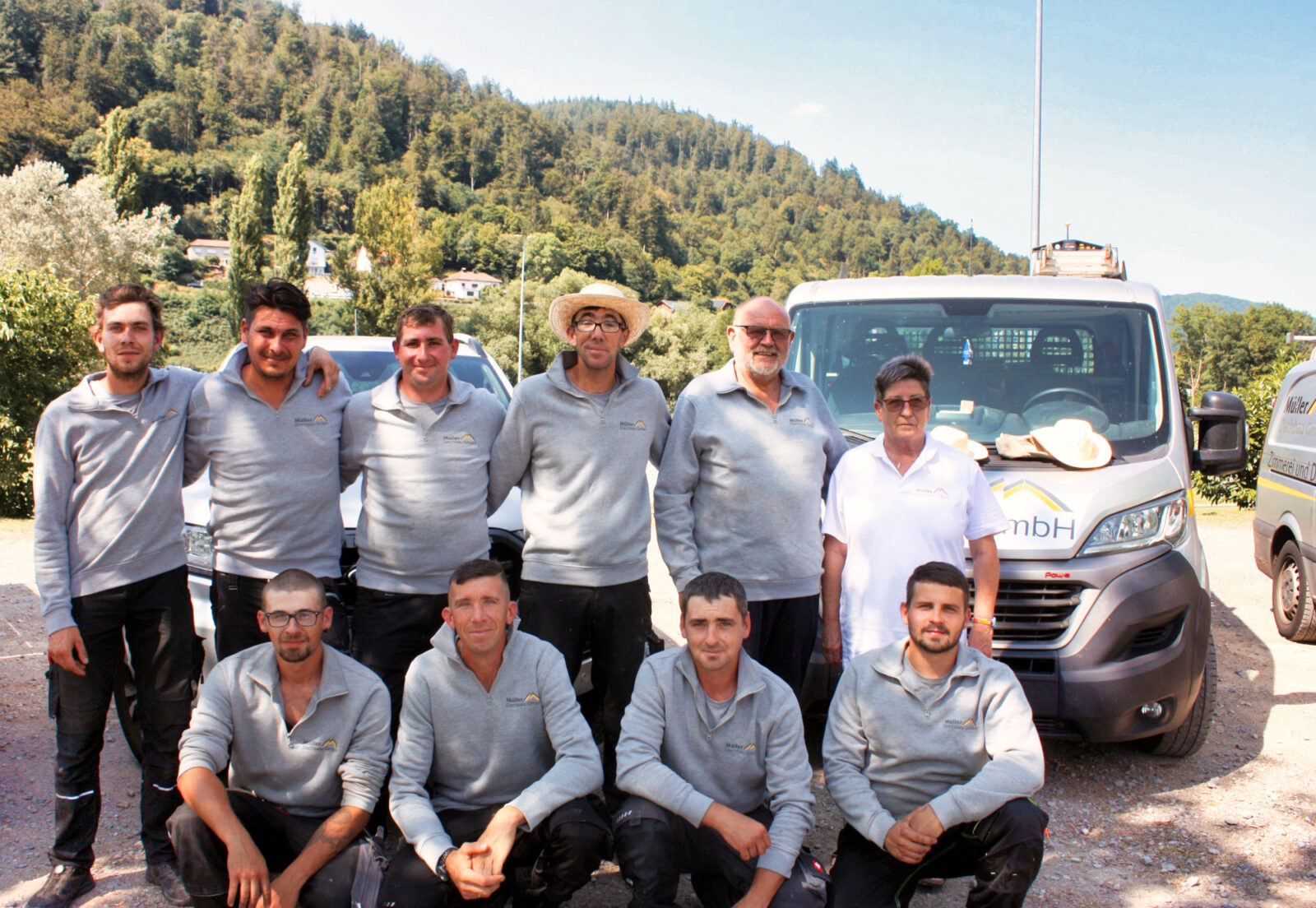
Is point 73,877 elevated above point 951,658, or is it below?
below

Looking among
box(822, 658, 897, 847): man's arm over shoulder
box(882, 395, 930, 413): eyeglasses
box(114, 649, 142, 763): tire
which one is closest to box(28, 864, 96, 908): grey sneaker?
box(114, 649, 142, 763): tire

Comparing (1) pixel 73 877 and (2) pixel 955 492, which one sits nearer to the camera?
(1) pixel 73 877

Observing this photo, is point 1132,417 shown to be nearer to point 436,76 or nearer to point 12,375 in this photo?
point 12,375

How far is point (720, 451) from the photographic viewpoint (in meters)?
3.80

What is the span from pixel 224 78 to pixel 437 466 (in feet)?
547

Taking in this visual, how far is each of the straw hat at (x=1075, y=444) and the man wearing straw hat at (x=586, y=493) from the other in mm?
1954

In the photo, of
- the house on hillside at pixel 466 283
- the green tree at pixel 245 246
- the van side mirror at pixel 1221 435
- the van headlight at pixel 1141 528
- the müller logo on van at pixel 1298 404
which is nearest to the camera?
the van headlight at pixel 1141 528

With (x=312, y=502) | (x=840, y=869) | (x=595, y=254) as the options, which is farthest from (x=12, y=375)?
(x=595, y=254)

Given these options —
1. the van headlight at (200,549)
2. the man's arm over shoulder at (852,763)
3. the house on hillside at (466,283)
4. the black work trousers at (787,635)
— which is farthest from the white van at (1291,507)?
the house on hillside at (466,283)

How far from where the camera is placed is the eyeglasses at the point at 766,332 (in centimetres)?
374

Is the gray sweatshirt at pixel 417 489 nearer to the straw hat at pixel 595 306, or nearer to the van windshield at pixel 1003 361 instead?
the straw hat at pixel 595 306

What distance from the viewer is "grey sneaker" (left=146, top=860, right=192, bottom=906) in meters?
3.34

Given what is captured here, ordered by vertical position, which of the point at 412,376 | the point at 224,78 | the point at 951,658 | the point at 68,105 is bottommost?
the point at 951,658

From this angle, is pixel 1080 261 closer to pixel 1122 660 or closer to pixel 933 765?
pixel 1122 660
